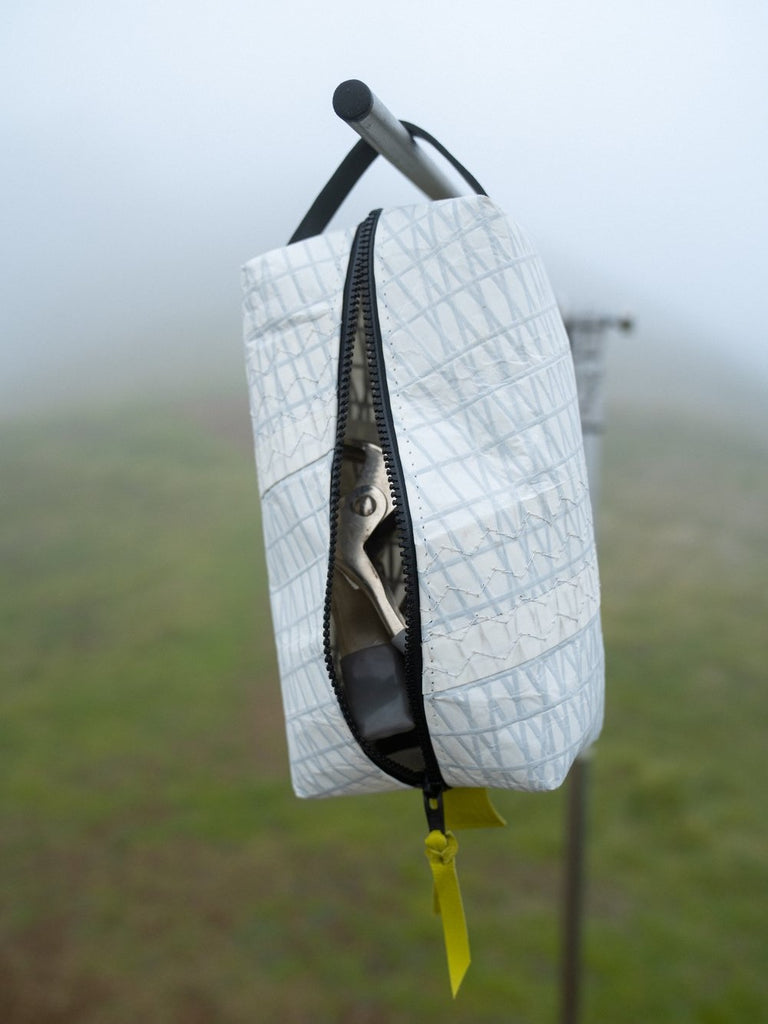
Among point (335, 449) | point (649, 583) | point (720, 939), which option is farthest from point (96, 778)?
point (335, 449)

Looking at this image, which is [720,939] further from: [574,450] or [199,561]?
[199,561]

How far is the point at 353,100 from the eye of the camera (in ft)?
1.20

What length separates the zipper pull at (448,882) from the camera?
44cm

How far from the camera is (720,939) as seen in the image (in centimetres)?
144

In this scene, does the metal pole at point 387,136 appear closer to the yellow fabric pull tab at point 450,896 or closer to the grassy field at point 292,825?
the yellow fabric pull tab at point 450,896

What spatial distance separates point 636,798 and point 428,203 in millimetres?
1514

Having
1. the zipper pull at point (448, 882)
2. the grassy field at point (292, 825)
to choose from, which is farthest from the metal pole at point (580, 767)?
the zipper pull at point (448, 882)

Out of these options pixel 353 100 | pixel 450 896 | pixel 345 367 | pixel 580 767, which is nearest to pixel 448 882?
pixel 450 896

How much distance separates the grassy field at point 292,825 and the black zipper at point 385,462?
1.16m

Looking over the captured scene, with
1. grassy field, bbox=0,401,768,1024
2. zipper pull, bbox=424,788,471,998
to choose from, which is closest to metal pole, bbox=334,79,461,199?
zipper pull, bbox=424,788,471,998

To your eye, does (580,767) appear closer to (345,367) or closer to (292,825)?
(345,367)

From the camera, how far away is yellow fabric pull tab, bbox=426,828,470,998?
44cm

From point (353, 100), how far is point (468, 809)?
356 mm

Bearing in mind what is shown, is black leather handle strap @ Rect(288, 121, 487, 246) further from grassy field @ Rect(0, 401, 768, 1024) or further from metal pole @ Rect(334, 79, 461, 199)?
grassy field @ Rect(0, 401, 768, 1024)
